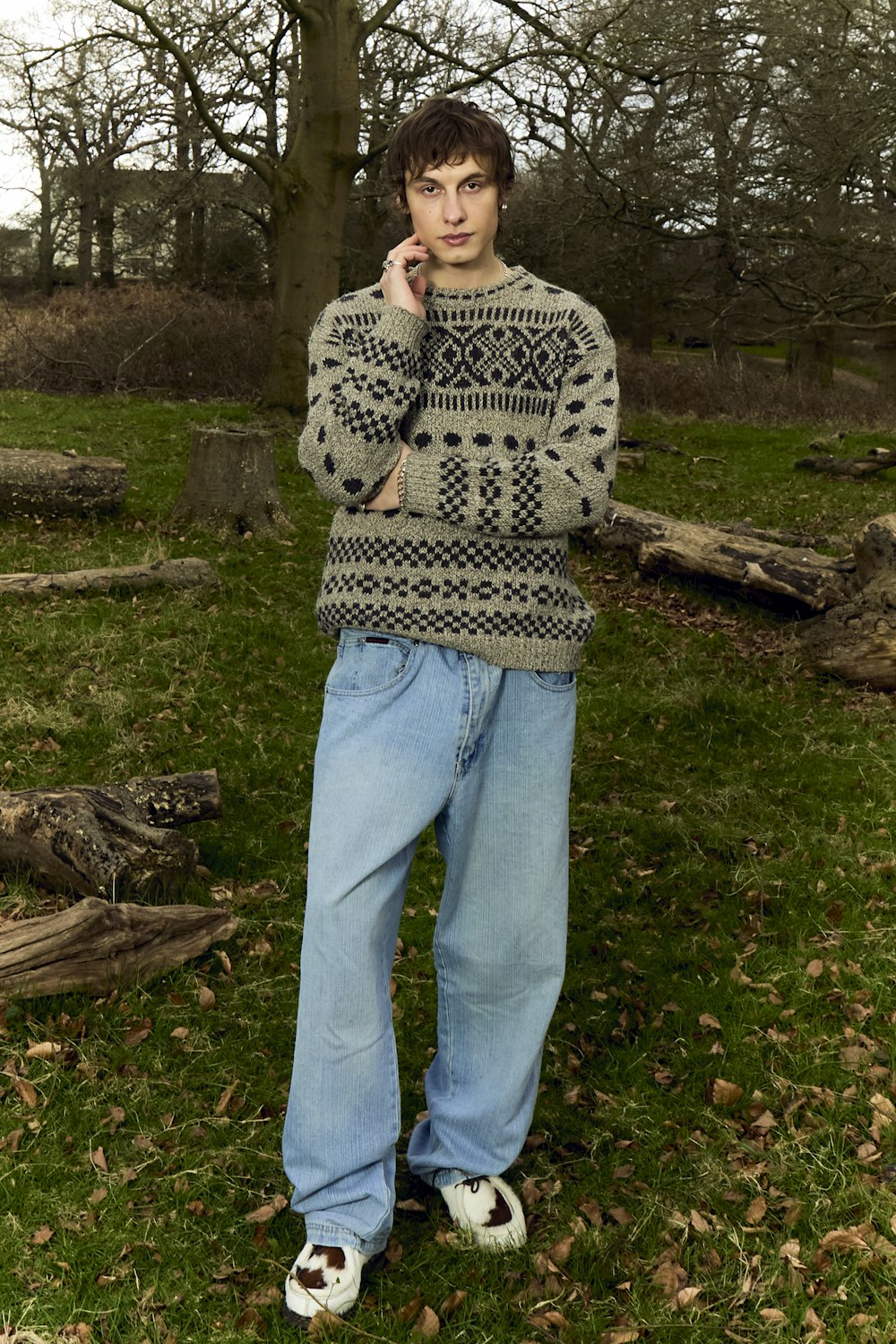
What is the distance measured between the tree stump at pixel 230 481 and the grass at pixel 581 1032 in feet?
5.90

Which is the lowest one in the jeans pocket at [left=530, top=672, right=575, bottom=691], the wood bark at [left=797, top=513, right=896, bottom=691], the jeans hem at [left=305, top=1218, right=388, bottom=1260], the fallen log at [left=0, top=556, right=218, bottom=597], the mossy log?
the jeans hem at [left=305, top=1218, right=388, bottom=1260]

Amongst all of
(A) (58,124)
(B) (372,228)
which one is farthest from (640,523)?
(B) (372,228)

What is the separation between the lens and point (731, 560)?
8.71 metres

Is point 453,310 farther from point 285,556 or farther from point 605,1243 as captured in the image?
point 285,556

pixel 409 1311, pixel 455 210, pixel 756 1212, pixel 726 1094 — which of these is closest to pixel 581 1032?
pixel 726 1094

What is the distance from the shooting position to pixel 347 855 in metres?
2.76

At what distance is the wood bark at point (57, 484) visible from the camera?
394 inches

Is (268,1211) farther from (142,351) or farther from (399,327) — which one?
(142,351)

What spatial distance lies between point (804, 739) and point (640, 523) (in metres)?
3.29

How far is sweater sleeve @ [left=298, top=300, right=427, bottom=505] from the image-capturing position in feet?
8.96

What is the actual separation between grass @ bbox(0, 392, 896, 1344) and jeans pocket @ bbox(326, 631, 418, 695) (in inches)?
63.5

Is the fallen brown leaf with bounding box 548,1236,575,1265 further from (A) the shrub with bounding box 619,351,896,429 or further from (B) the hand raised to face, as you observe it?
(A) the shrub with bounding box 619,351,896,429

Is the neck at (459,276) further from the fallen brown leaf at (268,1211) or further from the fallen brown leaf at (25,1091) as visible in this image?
the fallen brown leaf at (25,1091)

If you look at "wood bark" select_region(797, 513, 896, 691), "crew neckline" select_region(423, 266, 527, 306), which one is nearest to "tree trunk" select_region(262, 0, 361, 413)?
"wood bark" select_region(797, 513, 896, 691)
